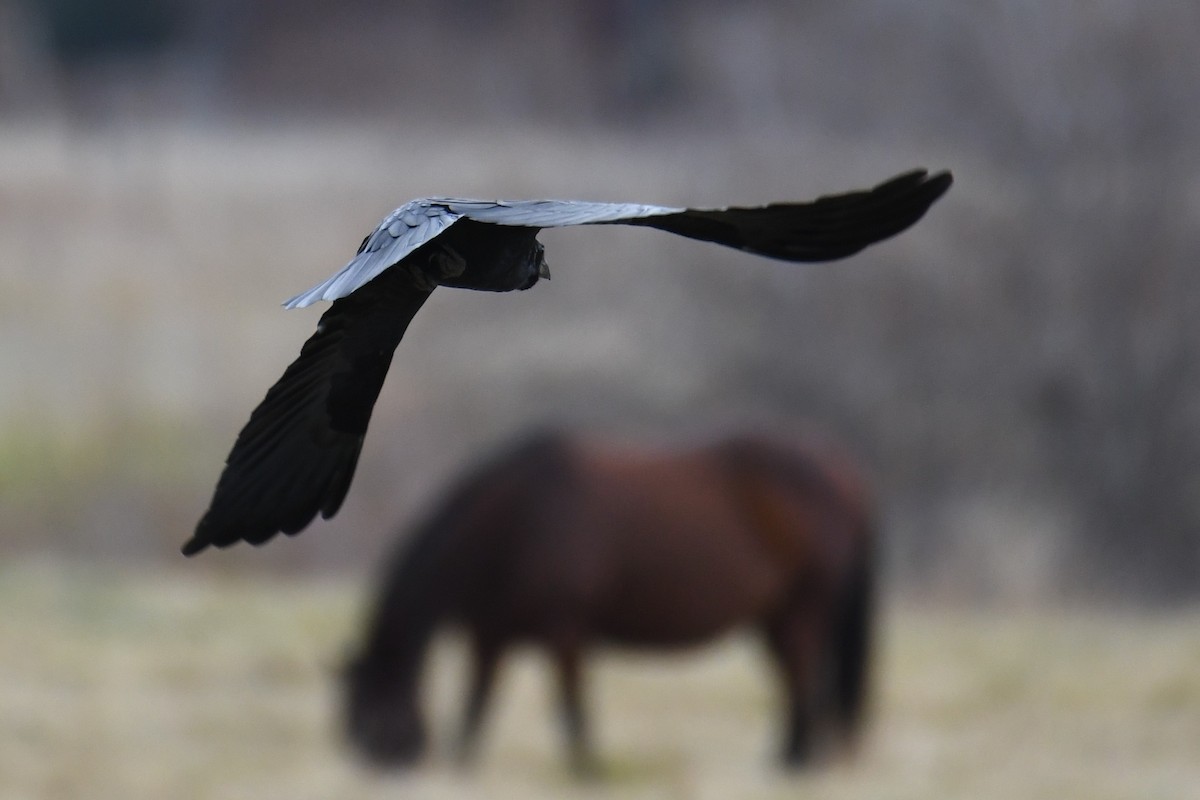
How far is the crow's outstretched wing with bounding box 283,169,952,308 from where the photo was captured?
2.61m

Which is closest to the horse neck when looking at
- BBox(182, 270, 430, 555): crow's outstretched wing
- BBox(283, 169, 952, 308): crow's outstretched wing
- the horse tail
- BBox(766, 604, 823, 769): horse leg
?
BBox(766, 604, 823, 769): horse leg

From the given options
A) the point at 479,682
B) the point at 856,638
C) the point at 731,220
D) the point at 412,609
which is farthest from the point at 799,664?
the point at 731,220

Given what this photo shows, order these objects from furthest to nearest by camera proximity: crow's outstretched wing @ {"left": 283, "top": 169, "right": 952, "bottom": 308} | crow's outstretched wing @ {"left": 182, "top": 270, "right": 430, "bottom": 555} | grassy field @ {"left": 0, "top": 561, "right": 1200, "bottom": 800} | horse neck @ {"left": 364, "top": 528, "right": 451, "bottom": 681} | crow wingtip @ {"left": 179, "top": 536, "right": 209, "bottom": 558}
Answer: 1. grassy field @ {"left": 0, "top": 561, "right": 1200, "bottom": 800}
2. horse neck @ {"left": 364, "top": 528, "right": 451, "bottom": 681}
3. crow's outstretched wing @ {"left": 182, "top": 270, "right": 430, "bottom": 555}
4. crow wingtip @ {"left": 179, "top": 536, "right": 209, "bottom": 558}
5. crow's outstretched wing @ {"left": 283, "top": 169, "right": 952, "bottom": 308}

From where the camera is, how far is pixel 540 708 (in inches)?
415

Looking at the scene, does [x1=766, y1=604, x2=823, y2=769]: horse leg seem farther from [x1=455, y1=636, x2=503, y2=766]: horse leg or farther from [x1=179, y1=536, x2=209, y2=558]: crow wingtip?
[x1=179, y1=536, x2=209, y2=558]: crow wingtip

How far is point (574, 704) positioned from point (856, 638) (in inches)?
55.8

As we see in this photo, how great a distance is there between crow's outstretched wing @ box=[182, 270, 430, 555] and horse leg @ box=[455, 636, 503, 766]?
15.0 ft

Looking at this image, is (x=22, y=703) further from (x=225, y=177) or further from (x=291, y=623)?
(x=225, y=177)

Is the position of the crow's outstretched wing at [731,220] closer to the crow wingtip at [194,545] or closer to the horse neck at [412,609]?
the crow wingtip at [194,545]

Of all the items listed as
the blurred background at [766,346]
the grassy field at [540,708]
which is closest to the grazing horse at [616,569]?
the grassy field at [540,708]

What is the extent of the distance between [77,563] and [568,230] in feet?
15.4

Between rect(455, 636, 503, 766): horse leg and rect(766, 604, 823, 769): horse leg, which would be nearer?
rect(455, 636, 503, 766): horse leg

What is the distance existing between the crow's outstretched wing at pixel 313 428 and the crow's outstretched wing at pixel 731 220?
0.78 meters

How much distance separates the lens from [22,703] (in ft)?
31.2
